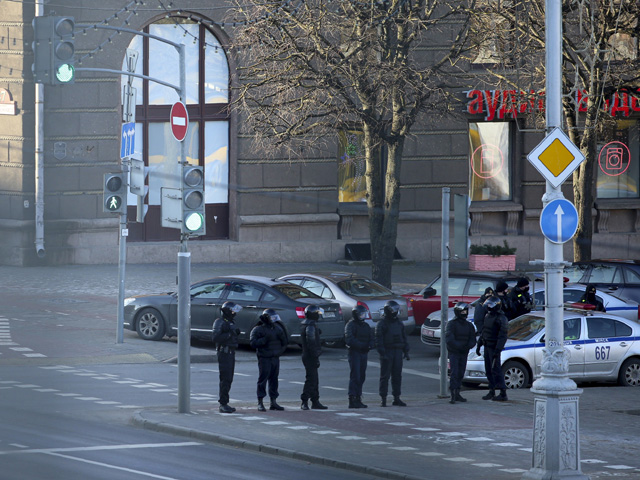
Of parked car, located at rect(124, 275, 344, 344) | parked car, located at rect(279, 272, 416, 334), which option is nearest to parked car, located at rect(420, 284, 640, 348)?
parked car, located at rect(279, 272, 416, 334)

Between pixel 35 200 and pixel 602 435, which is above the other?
pixel 35 200

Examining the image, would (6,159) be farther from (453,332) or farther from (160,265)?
(453,332)

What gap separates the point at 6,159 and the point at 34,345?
1062 centimetres

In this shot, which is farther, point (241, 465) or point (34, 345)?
point (34, 345)

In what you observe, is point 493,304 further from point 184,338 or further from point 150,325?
point 150,325

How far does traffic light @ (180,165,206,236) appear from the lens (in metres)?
14.6

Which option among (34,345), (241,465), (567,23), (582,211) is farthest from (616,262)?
(241,465)

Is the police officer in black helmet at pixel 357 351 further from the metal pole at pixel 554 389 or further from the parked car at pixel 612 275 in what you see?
the parked car at pixel 612 275

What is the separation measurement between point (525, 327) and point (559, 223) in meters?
8.08

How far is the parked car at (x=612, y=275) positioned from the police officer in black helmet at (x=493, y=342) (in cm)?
735

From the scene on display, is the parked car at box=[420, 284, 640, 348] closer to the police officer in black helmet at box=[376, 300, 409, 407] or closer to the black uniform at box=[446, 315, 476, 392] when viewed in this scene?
the black uniform at box=[446, 315, 476, 392]

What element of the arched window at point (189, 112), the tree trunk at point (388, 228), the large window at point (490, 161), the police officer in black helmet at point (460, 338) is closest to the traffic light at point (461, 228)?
the police officer in black helmet at point (460, 338)

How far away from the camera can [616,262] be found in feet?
79.2

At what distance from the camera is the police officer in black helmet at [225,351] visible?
14.7 m
